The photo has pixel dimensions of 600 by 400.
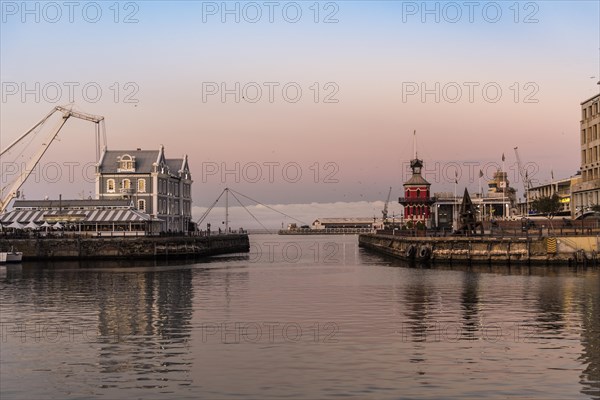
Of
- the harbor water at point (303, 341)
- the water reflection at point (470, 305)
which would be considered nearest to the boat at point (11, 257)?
the harbor water at point (303, 341)

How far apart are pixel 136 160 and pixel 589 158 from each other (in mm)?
85166

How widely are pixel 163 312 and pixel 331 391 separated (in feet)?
83.8

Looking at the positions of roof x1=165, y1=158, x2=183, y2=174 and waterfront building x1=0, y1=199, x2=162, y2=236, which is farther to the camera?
roof x1=165, y1=158, x2=183, y2=174

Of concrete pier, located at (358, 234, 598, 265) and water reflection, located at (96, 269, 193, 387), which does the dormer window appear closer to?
concrete pier, located at (358, 234, 598, 265)

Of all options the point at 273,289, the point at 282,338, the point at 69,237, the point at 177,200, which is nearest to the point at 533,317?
the point at 282,338

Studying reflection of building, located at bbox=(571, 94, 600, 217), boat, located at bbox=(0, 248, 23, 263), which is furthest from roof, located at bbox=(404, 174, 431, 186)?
boat, located at bbox=(0, 248, 23, 263)

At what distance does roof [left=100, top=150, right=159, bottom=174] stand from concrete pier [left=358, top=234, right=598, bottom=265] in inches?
2563

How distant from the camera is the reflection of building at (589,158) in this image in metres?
136

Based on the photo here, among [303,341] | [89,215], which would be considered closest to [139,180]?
[89,215]

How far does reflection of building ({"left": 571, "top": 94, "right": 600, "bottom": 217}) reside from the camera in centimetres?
13562

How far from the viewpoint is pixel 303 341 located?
128 feet

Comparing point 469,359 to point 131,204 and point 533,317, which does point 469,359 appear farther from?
point 131,204

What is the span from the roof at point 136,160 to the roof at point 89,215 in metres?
16.2

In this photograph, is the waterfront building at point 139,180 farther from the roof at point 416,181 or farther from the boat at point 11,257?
the roof at point 416,181
